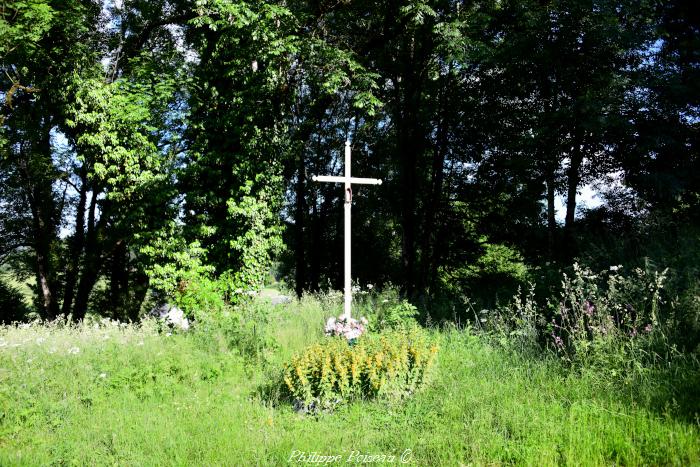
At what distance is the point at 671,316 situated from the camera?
546 cm

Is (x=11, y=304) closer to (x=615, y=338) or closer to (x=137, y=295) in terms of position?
(x=137, y=295)

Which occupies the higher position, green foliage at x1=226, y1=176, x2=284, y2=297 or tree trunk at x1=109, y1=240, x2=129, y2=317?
green foliage at x1=226, y1=176, x2=284, y2=297

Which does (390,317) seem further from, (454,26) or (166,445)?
(454,26)

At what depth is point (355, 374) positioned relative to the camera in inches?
189

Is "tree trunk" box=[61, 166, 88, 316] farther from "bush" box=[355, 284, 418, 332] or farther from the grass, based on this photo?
"bush" box=[355, 284, 418, 332]

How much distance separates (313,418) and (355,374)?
1.98 feet

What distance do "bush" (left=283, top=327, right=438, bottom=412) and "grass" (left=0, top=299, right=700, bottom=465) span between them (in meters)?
0.16

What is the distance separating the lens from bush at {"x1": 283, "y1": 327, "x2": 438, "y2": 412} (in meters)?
4.80

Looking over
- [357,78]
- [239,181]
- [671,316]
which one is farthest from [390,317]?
[357,78]

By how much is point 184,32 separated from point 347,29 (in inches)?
214

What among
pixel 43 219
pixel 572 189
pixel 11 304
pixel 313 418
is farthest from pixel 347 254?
pixel 11 304

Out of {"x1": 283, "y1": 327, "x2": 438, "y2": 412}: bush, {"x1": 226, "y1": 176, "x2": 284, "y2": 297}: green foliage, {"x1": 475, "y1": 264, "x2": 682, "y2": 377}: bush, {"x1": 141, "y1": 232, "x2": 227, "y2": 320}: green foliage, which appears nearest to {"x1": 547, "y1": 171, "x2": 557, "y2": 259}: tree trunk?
{"x1": 475, "y1": 264, "x2": 682, "y2": 377}: bush

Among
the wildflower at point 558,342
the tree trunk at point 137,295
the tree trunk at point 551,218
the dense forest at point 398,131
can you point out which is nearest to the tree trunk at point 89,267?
the dense forest at point 398,131

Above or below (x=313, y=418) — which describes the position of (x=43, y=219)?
above
